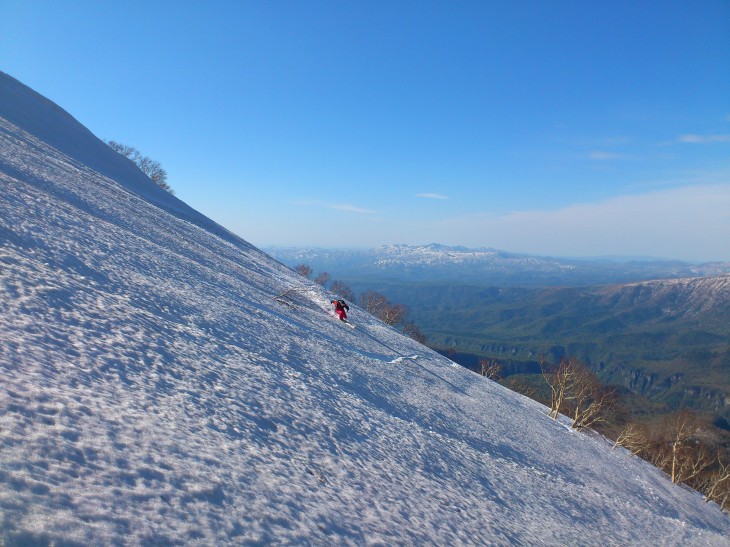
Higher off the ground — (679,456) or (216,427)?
(216,427)

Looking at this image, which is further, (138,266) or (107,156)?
(107,156)

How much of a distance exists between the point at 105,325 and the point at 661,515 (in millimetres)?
25730

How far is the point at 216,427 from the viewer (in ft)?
24.8

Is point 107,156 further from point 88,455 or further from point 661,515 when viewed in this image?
point 661,515

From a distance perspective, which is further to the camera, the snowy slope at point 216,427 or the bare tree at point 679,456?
the bare tree at point 679,456

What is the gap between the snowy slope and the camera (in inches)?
202

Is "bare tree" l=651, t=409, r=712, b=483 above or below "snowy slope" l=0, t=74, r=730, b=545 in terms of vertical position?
below

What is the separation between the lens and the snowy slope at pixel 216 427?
5.14 metres

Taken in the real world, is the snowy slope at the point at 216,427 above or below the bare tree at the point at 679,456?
above

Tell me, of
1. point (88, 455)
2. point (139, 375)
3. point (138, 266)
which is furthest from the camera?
point (138, 266)

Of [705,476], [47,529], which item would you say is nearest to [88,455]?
[47,529]

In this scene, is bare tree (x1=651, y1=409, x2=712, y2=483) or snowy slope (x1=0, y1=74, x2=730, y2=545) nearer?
snowy slope (x1=0, y1=74, x2=730, y2=545)

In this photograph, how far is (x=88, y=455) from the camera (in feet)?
17.5

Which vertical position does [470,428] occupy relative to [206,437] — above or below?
below
